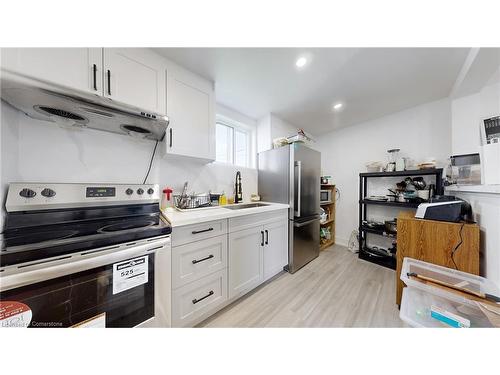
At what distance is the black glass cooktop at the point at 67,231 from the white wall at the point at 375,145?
2.96m

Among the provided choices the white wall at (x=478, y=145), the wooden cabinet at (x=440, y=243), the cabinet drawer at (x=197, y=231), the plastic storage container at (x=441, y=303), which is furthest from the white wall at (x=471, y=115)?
the cabinet drawer at (x=197, y=231)

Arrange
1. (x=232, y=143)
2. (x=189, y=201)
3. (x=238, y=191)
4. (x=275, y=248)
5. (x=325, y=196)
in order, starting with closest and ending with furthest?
(x=189, y=201)
(x=275, y=248)
(x=238, y=191)
(x=232, y=143)
(x=325, y=196)

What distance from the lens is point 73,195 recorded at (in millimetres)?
1003

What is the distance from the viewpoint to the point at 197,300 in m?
1.12

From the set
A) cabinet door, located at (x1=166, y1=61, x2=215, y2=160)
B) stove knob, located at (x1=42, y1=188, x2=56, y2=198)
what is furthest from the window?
stove knob, located at (x1=42, y1=188, x2=56, y2=198)

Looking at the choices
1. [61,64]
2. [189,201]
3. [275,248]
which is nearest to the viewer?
[61,64]

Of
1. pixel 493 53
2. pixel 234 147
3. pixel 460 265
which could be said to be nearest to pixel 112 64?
pixel 234 147

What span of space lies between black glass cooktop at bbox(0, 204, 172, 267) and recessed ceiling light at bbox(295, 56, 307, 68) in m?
1.63

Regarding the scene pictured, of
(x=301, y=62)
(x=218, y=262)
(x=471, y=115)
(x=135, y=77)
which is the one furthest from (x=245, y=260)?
(x=471, y=115)

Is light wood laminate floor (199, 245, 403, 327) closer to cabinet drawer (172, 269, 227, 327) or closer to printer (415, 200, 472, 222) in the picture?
cabinet drawer (172, 269, 227, 327)

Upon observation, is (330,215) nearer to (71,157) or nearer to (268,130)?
(268,130)

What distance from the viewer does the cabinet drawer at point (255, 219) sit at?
1.36 metres

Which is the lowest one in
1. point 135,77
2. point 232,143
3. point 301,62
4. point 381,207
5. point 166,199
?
point 381,207

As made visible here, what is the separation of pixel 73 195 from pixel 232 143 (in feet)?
5.40
